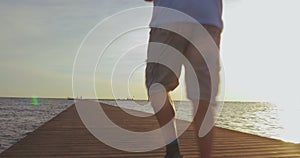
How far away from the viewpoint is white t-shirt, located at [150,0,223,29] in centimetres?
228

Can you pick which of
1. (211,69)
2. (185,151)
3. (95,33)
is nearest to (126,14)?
(95,33)

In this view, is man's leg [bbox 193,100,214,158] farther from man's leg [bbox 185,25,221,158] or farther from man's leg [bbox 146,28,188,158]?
man's leg [bbox 146,28,188,158]

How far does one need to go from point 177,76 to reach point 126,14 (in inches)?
59.5

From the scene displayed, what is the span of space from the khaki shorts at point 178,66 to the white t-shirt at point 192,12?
0.16 ft

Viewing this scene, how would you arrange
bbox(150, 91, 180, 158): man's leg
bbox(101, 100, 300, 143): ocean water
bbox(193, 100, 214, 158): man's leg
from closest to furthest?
bbox(193, 100, 214, 158): man's leg
bbox(150, 91, 180, 158): man's leg
bbox(101, 100, 300, 143): ocean water

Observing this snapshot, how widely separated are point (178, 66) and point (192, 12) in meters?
0.32

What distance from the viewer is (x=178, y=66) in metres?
2.32

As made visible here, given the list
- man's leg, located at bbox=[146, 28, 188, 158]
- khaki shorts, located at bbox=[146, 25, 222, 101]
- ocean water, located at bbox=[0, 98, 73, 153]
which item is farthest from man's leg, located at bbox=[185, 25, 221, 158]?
ocean water, located at bbox=[0, 98, 73, 153]

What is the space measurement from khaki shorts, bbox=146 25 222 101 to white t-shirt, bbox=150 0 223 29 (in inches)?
1.9

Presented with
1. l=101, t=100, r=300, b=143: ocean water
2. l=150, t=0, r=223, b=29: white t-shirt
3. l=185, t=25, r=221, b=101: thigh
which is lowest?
l=185, t=25, r=221, b=101: thigh

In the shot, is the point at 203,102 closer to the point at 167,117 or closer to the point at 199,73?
the point at 199,73

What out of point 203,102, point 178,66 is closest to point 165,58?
point 178,66

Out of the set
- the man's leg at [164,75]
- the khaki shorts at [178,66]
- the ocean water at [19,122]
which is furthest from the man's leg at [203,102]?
the ocean water at [19,122]

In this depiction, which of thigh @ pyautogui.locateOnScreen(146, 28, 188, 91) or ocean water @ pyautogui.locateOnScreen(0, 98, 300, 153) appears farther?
ocean water @ pyautogui.locateOnScreen(0, 98, 300, 153)
